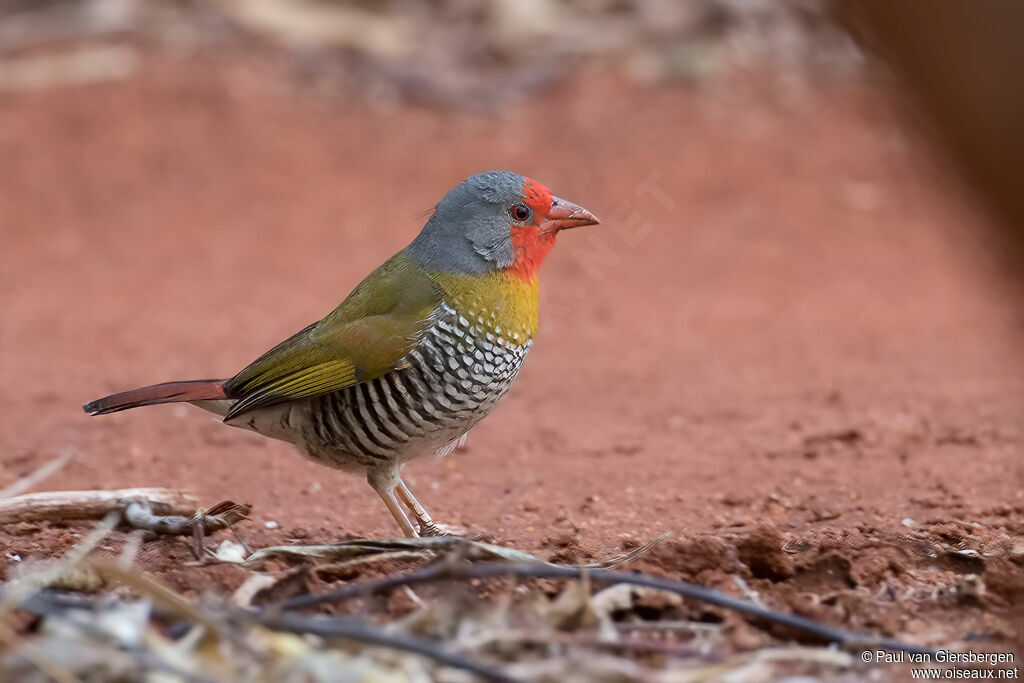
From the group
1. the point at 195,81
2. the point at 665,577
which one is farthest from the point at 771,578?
the point at 195,81

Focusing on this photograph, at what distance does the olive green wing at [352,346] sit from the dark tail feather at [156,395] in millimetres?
72

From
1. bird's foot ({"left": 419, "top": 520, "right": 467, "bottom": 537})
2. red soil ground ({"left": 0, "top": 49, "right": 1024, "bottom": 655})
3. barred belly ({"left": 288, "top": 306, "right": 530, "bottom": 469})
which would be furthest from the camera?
bird's foot ({"left": 419, "top": 520, "right": 467, "bottom": 537})

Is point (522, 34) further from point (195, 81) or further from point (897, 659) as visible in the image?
point (897, 659)

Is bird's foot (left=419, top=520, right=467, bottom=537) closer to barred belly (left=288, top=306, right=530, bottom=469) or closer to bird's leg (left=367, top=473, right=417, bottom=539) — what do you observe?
bird's leg (left=367, top=473, right=417, bottom=539)

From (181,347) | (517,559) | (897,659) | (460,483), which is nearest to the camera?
(897,659)

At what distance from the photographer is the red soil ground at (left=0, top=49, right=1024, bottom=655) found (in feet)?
14.3

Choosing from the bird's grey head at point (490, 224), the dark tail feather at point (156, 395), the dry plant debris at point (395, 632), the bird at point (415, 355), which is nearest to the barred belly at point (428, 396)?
the bird at point (415, 355)

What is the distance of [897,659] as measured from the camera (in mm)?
3002

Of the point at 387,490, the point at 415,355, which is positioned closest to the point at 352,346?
the point at 415,355

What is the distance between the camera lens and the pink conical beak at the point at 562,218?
15.0ft

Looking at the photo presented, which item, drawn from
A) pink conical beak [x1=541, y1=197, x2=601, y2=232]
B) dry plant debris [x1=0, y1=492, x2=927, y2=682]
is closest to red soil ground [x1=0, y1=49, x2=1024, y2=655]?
dry plant debris [x1=0, y1=492, x2=927, y2=682]

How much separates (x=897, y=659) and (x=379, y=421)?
2.02 m

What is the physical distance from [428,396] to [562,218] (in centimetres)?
93

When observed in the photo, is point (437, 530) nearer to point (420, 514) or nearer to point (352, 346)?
point (420, 514)
